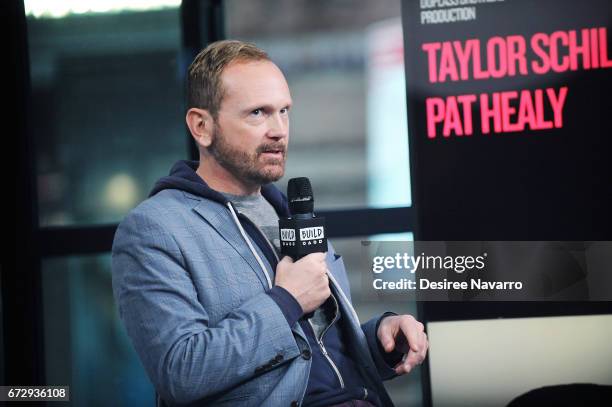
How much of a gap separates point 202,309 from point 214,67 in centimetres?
63

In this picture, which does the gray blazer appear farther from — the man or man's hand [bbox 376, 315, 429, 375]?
man's hand [bbox 376, 315, 429, 375]

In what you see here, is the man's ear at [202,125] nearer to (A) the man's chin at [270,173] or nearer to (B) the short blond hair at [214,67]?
(B) the short blond hair at [214,67]

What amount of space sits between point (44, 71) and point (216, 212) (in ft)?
7.06

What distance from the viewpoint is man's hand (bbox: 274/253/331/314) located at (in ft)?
Result: 6.00

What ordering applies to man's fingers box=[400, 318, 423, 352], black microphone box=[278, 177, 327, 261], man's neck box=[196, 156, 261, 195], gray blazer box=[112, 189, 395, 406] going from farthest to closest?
man's neck box=[196, 156, 261, 195] → man's fingers box=[400, 318, 423, 352] → black microphone box=[278, 177, 327, 261] → gray blazer box=[112, 189, 395, 406]

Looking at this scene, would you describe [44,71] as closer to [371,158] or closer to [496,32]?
[371,158]

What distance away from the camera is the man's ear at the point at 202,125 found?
205cm

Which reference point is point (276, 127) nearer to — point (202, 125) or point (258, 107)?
point (258, 107)

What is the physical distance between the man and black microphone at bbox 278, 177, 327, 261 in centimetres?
3

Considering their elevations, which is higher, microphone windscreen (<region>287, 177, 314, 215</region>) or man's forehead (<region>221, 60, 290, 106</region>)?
man's forehead (<region>221, 60, 290, 106</region>)

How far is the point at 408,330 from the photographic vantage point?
6.50 feet

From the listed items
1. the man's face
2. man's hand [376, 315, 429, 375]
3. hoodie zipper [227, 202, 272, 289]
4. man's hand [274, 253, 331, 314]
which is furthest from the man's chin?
man's hand [376, 315, 429, 375]

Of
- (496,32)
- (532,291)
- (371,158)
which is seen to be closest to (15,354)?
(371,158)

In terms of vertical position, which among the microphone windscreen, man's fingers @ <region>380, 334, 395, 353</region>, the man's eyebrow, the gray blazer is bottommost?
man's fingers @ <region>380, 334, 395, 353</region>
